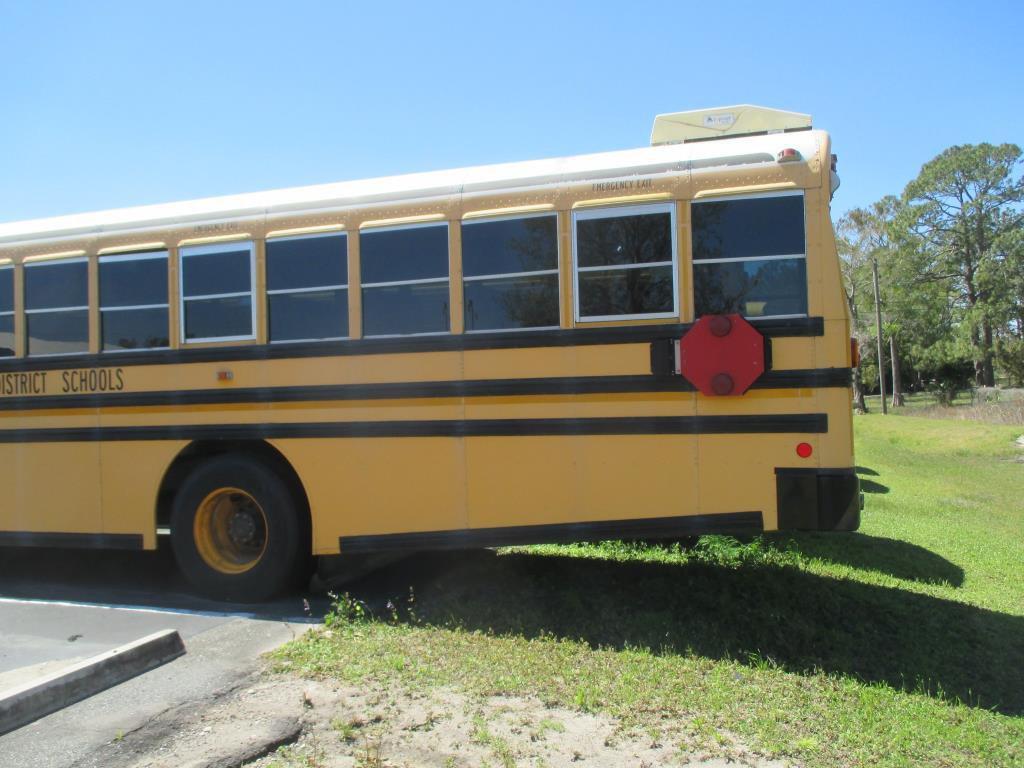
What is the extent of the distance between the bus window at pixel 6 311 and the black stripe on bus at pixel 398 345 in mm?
106

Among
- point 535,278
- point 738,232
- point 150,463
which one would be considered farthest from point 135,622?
point 738,232

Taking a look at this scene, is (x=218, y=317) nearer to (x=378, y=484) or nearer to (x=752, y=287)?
(x=378, y=484)

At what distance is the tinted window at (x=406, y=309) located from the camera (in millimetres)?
5137

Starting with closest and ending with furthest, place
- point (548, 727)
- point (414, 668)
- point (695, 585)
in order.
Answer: point (548, 727) → point (414, 668) → point (695, 585)

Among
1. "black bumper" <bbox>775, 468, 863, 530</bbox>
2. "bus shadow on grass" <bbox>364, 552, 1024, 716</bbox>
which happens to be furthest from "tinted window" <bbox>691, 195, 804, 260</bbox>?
"bus shadow on grass" <bbox>364, 552, 1024, 716</bbox>

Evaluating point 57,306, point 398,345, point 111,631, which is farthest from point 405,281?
point 111,631

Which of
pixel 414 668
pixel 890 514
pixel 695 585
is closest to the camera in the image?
pixel 414 668

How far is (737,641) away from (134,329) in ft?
15.7

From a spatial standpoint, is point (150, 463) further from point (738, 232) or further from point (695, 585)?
point (738, 232)

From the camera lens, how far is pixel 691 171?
475 cm

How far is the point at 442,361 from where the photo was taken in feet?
16.8

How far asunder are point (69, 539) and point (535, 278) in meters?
4.16

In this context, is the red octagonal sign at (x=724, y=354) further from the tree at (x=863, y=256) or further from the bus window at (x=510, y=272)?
the tree at (x=863, y=256)

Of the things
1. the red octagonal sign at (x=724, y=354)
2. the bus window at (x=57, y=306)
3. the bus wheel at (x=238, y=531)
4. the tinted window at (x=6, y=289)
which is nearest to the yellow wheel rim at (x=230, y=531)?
the bus wheel at (x=238, y=531)
